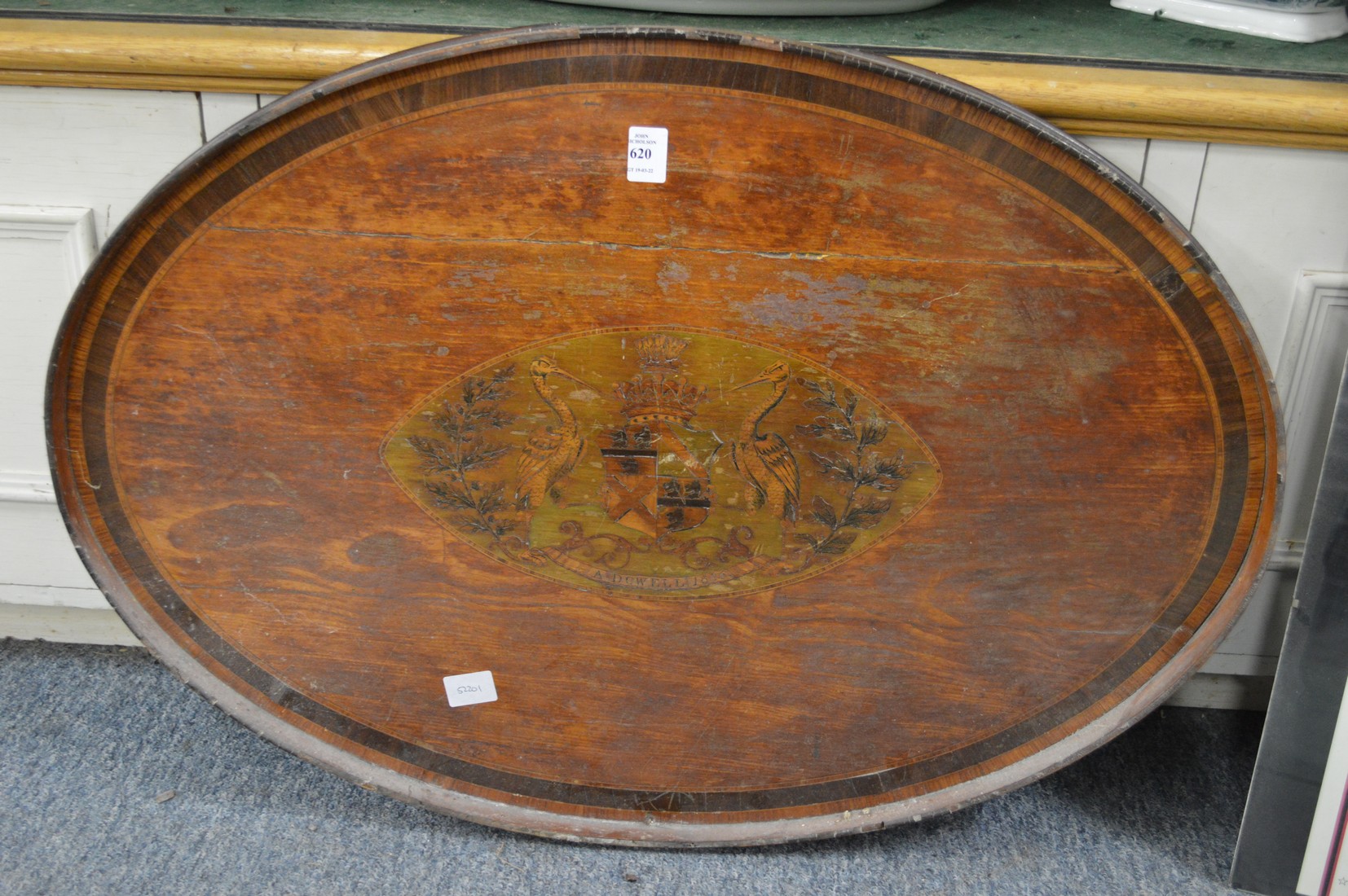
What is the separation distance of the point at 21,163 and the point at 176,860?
741 mm

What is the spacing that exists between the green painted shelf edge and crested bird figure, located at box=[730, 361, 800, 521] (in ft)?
1.16

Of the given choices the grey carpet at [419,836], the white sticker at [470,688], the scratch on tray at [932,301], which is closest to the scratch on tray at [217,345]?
the white sticker at [470,688]

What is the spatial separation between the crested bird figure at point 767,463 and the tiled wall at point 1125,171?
1.30ft

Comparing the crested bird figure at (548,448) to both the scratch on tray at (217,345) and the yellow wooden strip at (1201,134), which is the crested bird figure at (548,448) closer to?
the scratch on tray at (217,345)

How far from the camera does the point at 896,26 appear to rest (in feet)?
3.61

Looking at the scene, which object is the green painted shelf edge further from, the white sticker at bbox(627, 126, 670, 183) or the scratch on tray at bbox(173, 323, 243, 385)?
the scratch on tray at bbox(173, 323, 243, 385)

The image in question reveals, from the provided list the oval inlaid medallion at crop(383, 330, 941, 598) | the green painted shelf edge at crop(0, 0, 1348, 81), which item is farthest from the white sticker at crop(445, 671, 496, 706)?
the green painted shelf edge at crop(0, 0, 1348, 81)

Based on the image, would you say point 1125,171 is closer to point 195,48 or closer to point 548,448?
point 548,448

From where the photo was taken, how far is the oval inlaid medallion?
3.24ft

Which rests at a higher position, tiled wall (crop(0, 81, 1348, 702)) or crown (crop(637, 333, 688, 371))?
tiled wall (crop(0, 81, 1348, 702))

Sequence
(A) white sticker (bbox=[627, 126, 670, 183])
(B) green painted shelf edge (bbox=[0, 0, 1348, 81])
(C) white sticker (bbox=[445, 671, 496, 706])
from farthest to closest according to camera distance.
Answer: (C) white sticker (bbox=[445, 671, 496, 706]) → (B) green painted shelf edge (bbox=[0, 0, 1348, 81]) → (A) white sticker (bbox=[627, 126, 670, 183])

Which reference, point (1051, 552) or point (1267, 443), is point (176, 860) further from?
point (1267, 443)

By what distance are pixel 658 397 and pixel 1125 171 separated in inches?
19.4

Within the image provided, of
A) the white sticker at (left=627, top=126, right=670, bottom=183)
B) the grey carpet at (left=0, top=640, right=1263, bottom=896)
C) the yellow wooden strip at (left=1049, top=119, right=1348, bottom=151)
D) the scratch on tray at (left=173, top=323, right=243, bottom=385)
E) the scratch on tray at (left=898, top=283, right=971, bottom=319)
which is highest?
the yellow wooden strip at (left=1049, top=119, right=1348, bottom=151)
